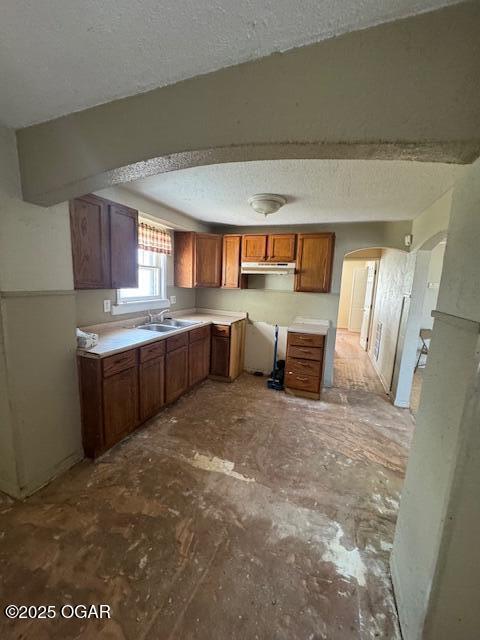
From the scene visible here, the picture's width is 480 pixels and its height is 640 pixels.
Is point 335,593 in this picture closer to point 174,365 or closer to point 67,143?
point 174,365

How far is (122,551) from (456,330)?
197 cm

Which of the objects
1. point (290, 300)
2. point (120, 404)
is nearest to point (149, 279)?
point (120, 404)

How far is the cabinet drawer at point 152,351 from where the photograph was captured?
2.48 meters

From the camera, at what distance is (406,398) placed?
3264 mm

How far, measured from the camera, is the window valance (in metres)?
3.13

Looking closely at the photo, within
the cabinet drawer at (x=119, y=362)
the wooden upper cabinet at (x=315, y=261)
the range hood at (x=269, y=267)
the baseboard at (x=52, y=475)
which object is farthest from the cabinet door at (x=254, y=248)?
the baseboard at (x=52, y=475)

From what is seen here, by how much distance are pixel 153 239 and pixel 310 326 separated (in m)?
2.38

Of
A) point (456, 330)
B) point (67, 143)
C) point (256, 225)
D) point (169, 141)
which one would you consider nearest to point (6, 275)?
point (67, 143)

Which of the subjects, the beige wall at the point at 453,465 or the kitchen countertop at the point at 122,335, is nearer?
the beige wall at the point at 453,465

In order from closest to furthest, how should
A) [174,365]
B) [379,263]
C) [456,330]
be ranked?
1. [456,330]
2. [174,365]
3. [379,263]

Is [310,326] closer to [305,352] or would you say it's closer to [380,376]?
[305,352]

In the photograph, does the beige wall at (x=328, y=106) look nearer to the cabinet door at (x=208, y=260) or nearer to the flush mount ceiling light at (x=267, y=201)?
the flush mount ceiling light at (x=267, y=201)

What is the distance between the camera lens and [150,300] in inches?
A: 135

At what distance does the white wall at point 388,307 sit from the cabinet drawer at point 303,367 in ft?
3.63
